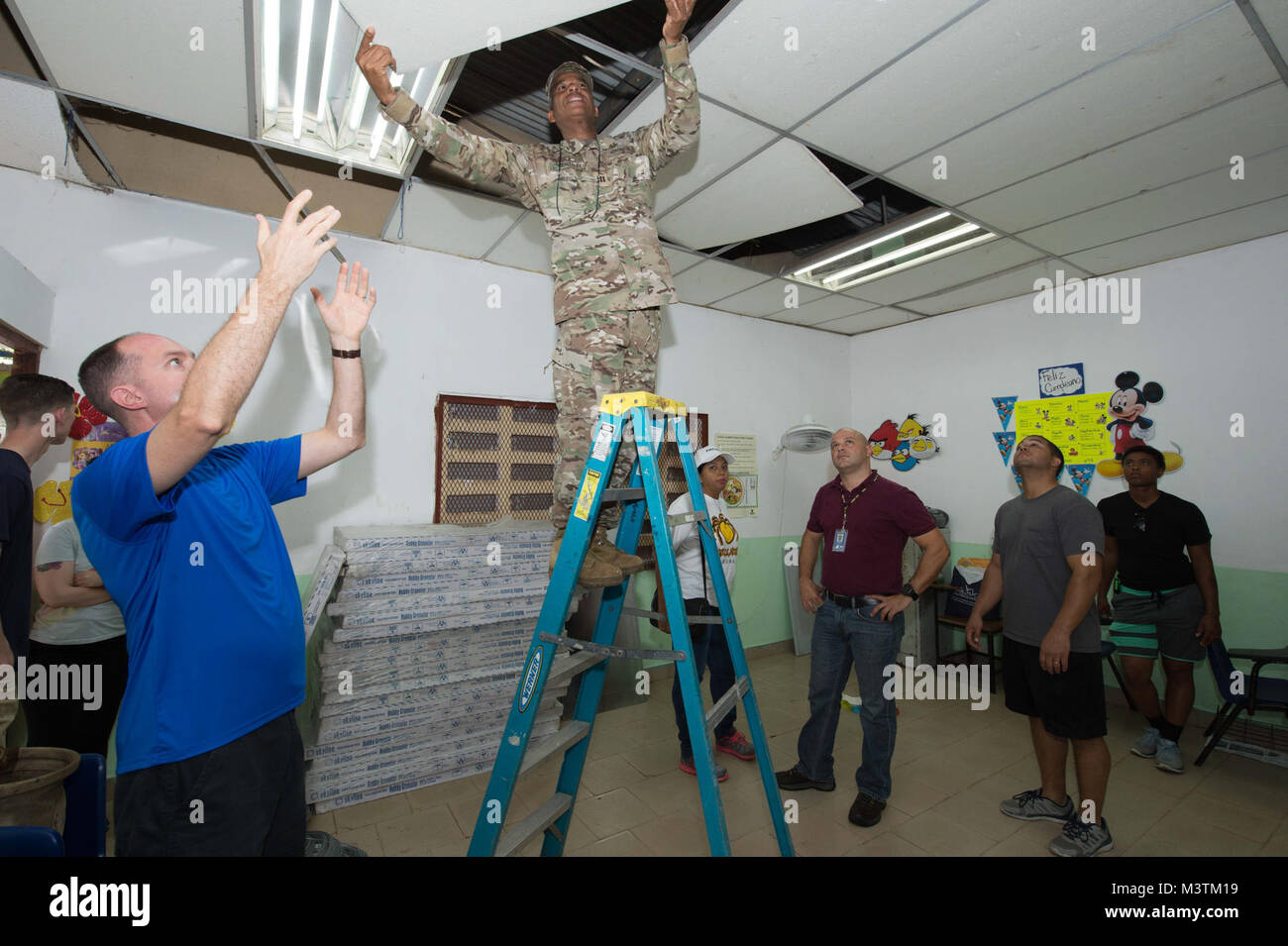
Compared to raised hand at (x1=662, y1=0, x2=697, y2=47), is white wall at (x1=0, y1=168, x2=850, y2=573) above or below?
below

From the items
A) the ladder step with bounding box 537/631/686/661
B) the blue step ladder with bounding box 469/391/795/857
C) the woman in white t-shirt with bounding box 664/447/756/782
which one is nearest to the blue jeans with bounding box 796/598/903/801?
the woman in white t-shirt with bounding box 664/447/756/782

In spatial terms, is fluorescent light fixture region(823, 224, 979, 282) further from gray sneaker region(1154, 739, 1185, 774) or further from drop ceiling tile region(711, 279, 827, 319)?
gray sneaker region(1154, 739, 1185, 774)

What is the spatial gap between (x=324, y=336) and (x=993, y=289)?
16.5 ft

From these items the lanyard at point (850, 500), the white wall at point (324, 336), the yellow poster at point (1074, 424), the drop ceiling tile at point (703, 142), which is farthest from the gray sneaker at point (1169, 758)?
the drop ceiling tile at point (703, 142)

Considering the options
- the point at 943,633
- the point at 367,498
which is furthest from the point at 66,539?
the point at 943,633

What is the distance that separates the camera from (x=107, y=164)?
8.94 ft

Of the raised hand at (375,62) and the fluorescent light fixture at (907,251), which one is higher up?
the fluorescent light fixture at (907,251)

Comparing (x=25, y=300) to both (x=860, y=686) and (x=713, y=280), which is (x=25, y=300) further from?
(x=860, y=686)

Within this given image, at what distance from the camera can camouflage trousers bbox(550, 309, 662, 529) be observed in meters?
1.74

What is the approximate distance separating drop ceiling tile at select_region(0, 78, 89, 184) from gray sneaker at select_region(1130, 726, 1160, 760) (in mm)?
6332

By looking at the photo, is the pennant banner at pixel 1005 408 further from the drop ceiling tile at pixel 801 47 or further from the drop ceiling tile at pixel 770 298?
the drop ceiling tile at pixel 801 47

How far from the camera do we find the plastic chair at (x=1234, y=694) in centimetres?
304

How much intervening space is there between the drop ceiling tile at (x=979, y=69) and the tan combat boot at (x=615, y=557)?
216 cm
